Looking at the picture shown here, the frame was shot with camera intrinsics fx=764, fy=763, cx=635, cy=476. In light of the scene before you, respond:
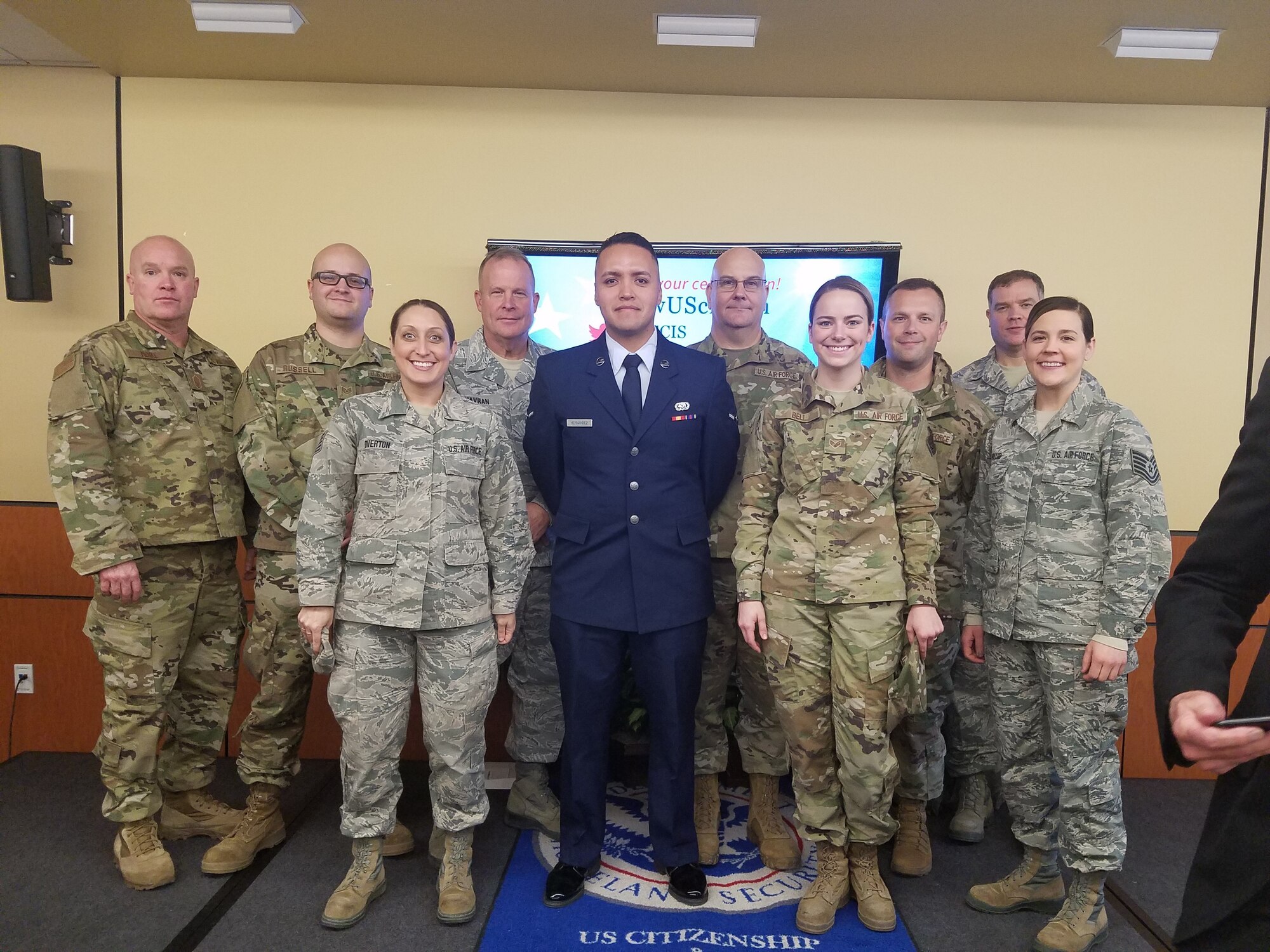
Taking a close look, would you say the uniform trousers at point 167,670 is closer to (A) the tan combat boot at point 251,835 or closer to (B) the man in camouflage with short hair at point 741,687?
(A) the tan combat boot at point 251,835

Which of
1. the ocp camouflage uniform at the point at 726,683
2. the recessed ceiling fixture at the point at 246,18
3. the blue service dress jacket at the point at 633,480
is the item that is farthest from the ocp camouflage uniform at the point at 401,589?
the recessed ceiling fixture at the point at 246,18

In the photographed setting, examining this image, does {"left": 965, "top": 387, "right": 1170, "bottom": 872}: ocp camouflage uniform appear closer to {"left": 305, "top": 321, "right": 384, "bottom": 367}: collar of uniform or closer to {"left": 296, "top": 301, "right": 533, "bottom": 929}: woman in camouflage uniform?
{"left": 296, "top": 301, "right": 533, "bottom": 929}: woman in camouflage uniform

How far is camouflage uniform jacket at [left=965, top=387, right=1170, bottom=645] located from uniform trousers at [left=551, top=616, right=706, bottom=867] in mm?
959

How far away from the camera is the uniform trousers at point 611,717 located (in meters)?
2.30

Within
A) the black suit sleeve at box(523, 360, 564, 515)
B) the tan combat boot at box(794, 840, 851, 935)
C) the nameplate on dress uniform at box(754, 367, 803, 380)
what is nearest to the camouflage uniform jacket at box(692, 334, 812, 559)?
the nameplate on dress uniform at box(754, 367, 803, 380)

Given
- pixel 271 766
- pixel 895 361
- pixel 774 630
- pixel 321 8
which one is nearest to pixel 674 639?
pixel 774 630

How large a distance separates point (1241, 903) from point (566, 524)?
1.77 meters

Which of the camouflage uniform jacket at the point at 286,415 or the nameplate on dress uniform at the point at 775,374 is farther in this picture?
the nameplate on dress uniform at the point at 775,374

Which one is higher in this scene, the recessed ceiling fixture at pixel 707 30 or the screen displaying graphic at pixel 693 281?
the recessed ceiling fixture at pixel 707 30

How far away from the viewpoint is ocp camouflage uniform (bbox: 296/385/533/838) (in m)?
2.22

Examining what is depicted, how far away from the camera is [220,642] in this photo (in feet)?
8.89

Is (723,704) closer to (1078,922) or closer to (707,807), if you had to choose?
(707,807)

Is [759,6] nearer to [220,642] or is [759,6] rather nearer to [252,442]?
[252,442]

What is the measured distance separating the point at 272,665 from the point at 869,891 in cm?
206
